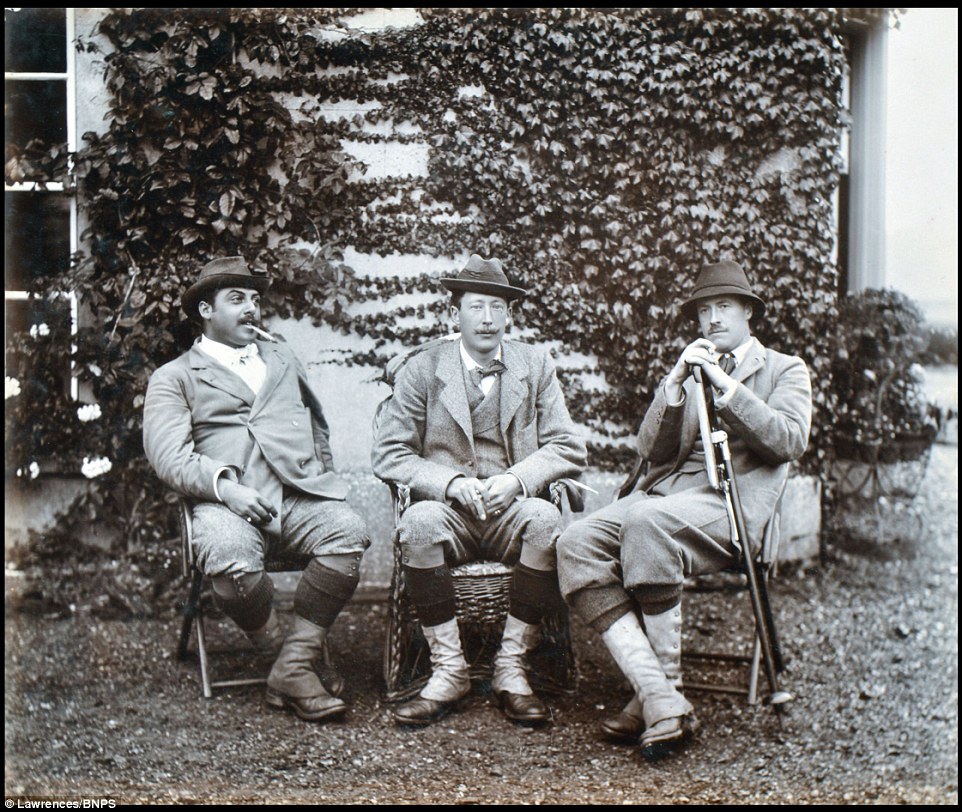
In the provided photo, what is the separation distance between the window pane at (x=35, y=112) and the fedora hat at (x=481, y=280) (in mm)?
1799

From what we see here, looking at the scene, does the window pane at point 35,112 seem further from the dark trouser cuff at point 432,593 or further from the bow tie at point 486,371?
the dark trouser cuff at point 432,593

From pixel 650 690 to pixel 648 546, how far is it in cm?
53

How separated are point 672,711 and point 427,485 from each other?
4.27ft

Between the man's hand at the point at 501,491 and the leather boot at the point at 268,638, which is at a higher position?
the man's hand at the point at 501,491

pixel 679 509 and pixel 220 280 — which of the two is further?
pixel 220 280

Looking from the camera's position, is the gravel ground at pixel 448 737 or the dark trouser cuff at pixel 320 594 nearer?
the gravel ground at pixel 448 737

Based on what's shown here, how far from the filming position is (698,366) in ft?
11.1

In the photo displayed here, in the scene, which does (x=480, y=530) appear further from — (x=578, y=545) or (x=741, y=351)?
(x=741, y=351)

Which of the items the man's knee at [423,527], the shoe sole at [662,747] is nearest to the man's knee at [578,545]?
the man's knee at [423,527]

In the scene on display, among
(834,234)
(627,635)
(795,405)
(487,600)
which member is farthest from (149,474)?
(834,234)

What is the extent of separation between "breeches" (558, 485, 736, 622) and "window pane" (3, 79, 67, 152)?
2.79 m

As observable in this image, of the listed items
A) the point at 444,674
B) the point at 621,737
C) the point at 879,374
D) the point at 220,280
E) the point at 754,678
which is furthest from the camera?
the point at 879,374

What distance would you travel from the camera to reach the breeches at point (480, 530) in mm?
3422

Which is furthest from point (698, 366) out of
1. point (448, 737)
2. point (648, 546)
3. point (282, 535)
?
point (282, 535)
